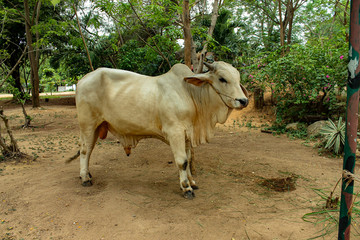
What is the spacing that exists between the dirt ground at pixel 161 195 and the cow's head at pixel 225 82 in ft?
4.11

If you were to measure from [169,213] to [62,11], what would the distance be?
1580cm

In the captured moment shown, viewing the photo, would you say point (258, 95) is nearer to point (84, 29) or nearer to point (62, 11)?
point (84, 29)

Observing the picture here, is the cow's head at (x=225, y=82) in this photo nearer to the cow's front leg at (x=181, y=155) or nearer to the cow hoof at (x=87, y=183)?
the cow's front leg at (x=181, y=155)

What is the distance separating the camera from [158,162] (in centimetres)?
500

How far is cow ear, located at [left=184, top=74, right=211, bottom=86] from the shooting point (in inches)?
129

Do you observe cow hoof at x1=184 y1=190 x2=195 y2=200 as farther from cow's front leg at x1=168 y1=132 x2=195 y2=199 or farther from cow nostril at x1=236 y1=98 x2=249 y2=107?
cow nostril at x1=236 y1=98 x2=249 y2=107

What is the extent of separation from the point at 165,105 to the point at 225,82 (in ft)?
2.64

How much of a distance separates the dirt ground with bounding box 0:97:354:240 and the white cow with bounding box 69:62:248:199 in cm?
42

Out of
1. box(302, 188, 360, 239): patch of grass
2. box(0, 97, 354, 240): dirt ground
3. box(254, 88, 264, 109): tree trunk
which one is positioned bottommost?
box(0, 97, 354, 240): dirt ground

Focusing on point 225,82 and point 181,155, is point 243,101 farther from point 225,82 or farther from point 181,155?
point 181,155

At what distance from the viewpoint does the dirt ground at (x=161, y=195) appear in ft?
8.54

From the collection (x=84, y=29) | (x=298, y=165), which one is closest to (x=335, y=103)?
(x=298, y=165)

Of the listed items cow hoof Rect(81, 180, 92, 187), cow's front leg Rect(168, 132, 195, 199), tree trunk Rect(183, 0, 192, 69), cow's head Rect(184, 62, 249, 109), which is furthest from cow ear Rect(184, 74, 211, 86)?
cow hoof Rect(81, 180, 92, 187)

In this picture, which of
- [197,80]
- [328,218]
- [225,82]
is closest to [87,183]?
[197,80]
